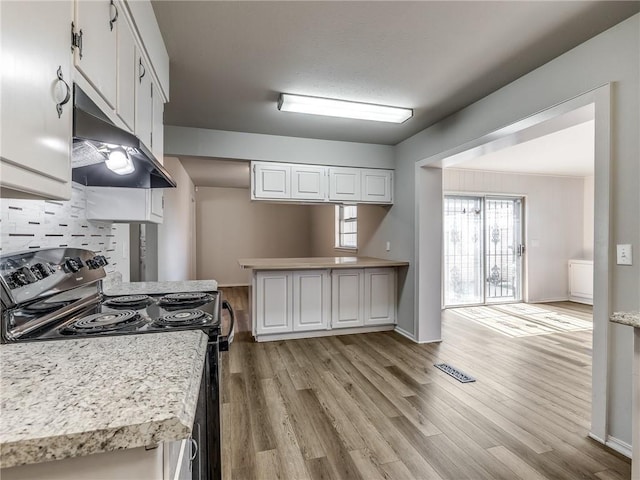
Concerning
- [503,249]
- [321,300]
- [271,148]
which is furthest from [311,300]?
[503,249]

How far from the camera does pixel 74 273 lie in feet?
4.93

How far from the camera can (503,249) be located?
6164mm

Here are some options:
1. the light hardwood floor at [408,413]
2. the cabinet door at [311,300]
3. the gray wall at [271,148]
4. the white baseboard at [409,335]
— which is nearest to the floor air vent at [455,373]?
the light hardwood floor at [408,413]

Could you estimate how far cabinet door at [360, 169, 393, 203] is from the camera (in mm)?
4285

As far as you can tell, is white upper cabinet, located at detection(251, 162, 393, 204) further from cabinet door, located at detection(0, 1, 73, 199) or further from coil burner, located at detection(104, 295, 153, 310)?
cabinet door, located at detection(0, 1, 73, 199)

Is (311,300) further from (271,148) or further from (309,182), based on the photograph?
(271,148)

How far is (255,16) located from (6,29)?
1446mm

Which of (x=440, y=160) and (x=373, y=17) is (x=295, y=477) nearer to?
(x=373, y=17)

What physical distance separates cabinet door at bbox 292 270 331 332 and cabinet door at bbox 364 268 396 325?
0.51 m

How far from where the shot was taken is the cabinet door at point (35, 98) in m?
0.66

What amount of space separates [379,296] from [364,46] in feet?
9.61

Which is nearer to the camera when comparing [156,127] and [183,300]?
[183,300]

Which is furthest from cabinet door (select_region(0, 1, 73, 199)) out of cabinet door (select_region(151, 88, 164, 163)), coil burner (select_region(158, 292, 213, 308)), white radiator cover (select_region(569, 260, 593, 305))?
white radiator cover (select_region(569, 260, 593, 305))

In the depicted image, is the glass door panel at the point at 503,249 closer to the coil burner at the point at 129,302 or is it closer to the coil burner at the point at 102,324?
the coil burner at the point at 129,302
